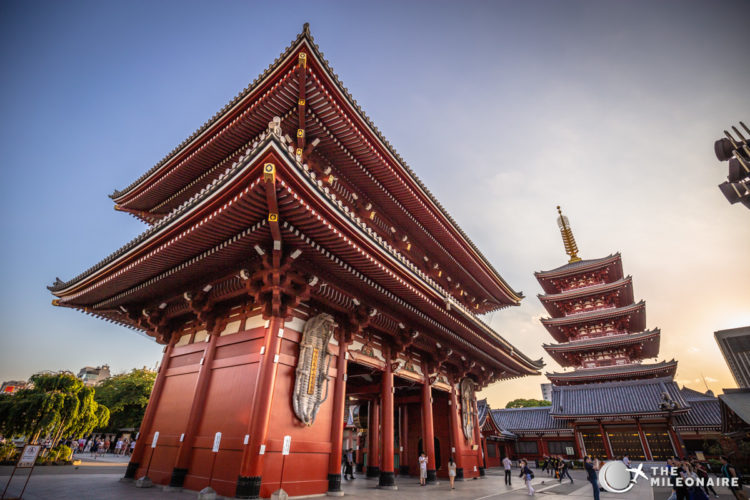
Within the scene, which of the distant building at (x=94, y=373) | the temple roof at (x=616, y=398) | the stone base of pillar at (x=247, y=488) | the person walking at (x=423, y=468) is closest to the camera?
the stone base of pillar at (x=247, y=488)

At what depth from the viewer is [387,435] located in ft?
41.5

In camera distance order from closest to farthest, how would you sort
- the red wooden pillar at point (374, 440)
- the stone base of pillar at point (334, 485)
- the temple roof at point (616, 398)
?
the stone base of pillar at point (334, 485) < the red wooden pillar at point (374, 440) < the temple roof at point (616, 398)

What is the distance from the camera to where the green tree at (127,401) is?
39.8 meters

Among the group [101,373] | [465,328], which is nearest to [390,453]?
[465,328]

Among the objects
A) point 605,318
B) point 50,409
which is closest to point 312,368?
point 50,409

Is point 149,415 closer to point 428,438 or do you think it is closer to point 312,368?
point 312,368

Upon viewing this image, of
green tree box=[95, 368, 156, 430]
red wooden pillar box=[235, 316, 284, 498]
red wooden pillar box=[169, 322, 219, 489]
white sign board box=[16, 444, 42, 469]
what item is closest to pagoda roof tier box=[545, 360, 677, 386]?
red wooden pillar box=[235, 316, 284, 498]

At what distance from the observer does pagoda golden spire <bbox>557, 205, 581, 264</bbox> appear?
135 ft

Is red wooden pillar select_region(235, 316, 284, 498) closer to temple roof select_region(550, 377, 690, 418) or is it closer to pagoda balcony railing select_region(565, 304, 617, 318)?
temple roof select_region(550, 377, 690, 418)

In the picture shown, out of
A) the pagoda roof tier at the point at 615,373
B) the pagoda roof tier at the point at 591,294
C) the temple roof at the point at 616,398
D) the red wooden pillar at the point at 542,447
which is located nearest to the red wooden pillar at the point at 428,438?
the temple roof at the point at 616,398

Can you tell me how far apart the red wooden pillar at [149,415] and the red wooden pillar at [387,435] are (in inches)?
325

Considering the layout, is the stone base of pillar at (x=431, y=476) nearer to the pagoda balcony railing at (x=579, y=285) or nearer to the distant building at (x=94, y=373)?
the pagoda balcony railing at (x=579, y=285)

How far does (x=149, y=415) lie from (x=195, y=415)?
3.35m

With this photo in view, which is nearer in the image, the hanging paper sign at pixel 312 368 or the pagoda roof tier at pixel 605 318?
the hanging paper sign at pixel 312 368
